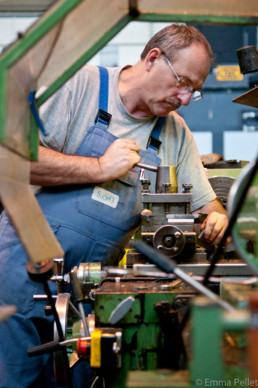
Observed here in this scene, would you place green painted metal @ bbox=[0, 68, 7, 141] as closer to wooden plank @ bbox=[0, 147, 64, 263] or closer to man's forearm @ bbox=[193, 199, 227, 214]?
wooden plank @ bbox=[0, 147, 64, 263]

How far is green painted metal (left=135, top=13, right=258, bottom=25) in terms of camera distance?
3.08ft

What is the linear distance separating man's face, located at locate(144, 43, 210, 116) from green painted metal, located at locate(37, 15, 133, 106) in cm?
81

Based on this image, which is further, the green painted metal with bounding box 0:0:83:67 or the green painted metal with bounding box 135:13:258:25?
the green painted metal with bounding box 135:13:258:25

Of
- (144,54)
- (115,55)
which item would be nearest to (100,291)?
(144,54)

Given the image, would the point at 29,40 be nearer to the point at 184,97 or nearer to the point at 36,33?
the point at 36,33

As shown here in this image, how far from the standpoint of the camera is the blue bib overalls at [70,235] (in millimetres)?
1503

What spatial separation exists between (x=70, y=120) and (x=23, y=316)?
74 centimetres

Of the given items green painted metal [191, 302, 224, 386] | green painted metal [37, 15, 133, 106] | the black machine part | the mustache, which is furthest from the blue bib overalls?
green painted metal [191, 302, 224, 386]

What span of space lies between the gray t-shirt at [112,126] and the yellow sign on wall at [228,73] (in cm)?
187

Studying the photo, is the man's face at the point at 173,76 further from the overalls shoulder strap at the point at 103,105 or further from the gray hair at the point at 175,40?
the overalls shoulder strap at the point at 103,105

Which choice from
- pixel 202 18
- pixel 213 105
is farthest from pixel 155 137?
pixel 213 105

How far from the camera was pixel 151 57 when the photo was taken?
5.86 ft

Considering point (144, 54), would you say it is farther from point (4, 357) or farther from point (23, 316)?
point (4, 357)

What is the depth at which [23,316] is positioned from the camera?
1.55m
